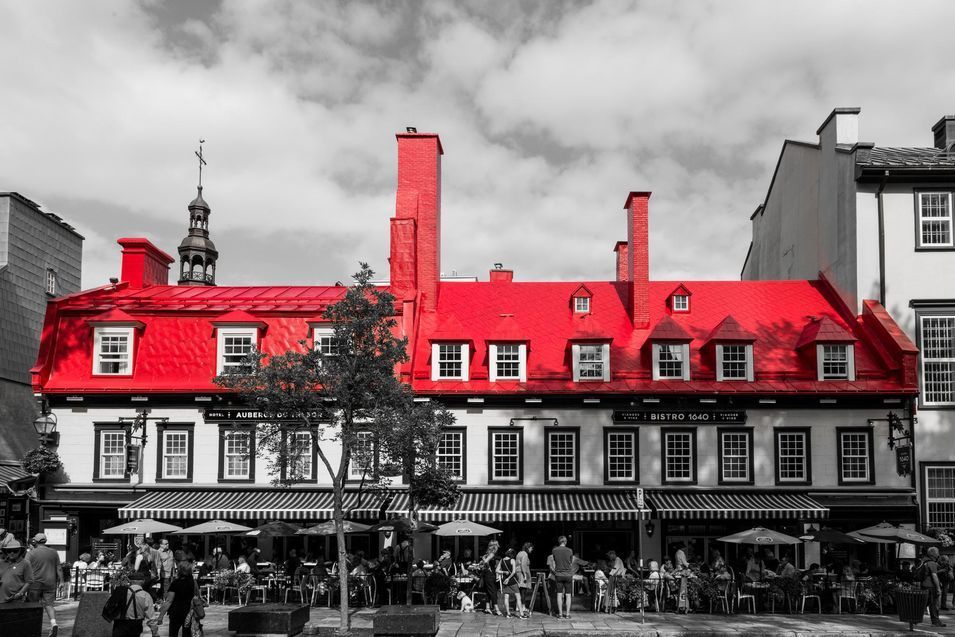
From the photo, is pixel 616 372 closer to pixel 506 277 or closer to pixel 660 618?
pixel 660 618

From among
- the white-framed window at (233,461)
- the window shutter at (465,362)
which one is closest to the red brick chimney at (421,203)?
the window shutter at (465,362)

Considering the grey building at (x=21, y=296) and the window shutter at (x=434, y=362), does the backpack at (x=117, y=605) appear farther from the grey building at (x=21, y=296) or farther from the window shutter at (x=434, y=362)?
the grey building at (x=21, y=296)

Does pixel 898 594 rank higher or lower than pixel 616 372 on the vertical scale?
lower

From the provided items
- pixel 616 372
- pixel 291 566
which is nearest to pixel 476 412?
pixel 616 372

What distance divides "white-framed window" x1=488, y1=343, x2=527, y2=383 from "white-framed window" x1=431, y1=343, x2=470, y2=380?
0.78m

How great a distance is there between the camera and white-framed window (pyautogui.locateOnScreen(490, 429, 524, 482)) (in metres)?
30.1

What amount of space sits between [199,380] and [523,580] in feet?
41.7

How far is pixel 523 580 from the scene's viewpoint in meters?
24.3

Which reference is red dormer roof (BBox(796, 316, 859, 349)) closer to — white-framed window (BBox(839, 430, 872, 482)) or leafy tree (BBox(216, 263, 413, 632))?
white-framed window (BBox(839, 430, 872, 482))

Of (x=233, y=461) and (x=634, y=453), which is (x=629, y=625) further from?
(x=233, y=461)

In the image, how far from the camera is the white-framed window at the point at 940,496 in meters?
29.6

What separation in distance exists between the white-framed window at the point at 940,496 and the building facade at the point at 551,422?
0.84 m

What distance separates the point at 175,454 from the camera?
3061 cm

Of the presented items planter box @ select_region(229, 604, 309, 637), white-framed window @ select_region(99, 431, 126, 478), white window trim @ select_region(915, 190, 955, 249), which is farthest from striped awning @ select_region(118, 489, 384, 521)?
white window trim @ select_region(915, 190, 955, 249)
